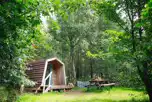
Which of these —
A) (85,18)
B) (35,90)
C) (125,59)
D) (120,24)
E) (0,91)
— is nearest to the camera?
(0,91)

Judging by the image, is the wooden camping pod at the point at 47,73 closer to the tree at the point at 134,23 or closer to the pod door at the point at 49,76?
the pod door at the point at 49,76

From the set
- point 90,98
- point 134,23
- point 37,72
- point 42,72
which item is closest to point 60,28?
point 134,23

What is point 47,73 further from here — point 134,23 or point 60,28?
point 134,23

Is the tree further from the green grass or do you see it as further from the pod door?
the pod door

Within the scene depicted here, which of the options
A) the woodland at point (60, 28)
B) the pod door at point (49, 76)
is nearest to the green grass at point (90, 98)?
the woodland at point (60, 28)

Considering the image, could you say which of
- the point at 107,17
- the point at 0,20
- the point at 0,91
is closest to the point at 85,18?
the point at 107,17

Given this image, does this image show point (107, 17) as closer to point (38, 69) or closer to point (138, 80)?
point (138, 80)

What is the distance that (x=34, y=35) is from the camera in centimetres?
454

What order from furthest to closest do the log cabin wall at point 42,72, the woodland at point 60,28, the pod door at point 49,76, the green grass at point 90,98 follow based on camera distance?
the pod door at point 49,76 < the log cabin wall at point 42,72 < the green grass at point 90,98 < the woodland at point 60,28

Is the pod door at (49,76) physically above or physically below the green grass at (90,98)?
above

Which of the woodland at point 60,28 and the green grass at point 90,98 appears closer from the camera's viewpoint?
the woodland at point 60,28

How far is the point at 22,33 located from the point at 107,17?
5364 millimetres

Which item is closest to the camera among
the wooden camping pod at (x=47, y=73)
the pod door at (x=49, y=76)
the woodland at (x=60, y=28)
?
the woodland at (x=60, y=28)

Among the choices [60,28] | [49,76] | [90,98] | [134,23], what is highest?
[134,23]
